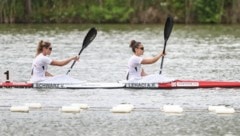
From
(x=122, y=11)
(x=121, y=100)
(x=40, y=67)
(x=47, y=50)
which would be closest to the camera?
(x=121, y=100)

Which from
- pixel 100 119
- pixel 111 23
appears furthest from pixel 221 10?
pixel 100 119

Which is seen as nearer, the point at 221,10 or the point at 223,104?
the point at 223,104

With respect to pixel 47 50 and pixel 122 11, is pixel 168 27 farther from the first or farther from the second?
pixel 122 11

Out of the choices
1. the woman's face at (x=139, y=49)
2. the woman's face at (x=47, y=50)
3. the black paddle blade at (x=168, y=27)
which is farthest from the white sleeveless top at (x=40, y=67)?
the black paddle blade at (x=168, y=27)

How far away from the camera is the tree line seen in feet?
285

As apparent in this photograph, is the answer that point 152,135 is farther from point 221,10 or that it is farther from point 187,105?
point 221,10

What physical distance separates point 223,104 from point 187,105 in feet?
3.30

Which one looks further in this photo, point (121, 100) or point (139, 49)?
point (139, 49)

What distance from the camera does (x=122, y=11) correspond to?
293ft

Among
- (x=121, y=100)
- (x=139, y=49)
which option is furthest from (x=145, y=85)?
(x=121, y=100)

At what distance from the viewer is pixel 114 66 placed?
121 feet

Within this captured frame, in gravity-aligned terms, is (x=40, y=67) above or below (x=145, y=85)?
above

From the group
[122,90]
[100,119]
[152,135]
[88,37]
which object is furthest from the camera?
[88,37]

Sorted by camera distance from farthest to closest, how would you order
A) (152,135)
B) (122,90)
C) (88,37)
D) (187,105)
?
(88,37) < (122,90) < (187,105) < (152,135)
